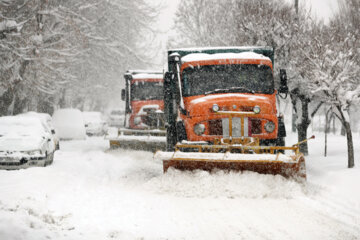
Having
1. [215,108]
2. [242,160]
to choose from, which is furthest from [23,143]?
[242,160]

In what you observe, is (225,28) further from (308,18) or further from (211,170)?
(211,170)

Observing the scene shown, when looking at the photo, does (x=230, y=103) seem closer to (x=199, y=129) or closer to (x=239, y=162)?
(x=199, y=129)

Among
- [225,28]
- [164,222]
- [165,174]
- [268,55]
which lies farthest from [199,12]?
[164,222]

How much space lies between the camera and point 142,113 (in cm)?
1628

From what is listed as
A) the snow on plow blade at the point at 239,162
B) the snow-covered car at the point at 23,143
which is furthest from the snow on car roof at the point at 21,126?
the snow on plow blade at the point at 239,162

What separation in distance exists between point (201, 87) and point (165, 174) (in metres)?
2.56

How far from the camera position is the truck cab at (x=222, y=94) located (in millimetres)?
9320

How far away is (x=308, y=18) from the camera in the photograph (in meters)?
14.4

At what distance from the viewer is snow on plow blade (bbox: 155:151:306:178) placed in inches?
299

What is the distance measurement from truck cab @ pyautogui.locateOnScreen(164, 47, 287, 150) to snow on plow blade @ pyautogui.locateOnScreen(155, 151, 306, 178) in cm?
103

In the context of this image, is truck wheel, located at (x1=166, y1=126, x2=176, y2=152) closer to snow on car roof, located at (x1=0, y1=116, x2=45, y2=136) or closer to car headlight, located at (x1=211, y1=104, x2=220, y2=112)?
car headlight, located at (x1=211, y1=104, x2=220, y2=112)

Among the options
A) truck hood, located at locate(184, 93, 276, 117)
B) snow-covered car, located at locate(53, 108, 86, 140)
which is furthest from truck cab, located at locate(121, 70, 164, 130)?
truck hood, located at locate(184, 93, 276, 117)

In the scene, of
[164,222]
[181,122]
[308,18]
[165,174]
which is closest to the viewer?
[164,222]

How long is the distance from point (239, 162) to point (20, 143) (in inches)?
241
